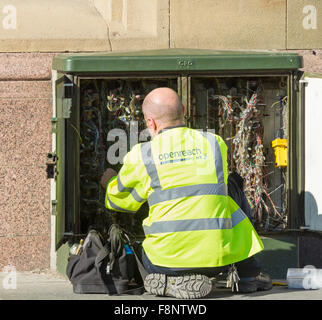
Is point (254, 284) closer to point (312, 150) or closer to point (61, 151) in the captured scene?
point (312, 150)

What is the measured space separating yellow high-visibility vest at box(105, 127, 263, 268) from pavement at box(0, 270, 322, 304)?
0.27 metres

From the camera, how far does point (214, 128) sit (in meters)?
6.41

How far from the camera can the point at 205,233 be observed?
493cm

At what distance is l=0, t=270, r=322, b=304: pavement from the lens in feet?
16.8

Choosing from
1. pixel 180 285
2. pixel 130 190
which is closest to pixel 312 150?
pixel 130 190

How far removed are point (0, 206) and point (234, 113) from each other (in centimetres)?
207

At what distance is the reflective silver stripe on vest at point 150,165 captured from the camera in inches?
198

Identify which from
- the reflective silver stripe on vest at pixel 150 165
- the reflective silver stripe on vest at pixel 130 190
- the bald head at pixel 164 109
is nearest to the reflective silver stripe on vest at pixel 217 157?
the bald head at pixel 164 109

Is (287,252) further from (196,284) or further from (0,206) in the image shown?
(0,206)

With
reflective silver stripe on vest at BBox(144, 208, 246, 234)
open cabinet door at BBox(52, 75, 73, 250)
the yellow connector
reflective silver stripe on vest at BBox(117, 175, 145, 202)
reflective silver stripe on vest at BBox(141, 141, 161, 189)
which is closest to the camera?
reflective silver stripe on vest at BBox(144, 208, 246, 234)

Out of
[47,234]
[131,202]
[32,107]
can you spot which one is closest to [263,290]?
[131,202]

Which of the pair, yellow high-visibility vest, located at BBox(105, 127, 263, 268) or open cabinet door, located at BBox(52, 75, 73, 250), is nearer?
yellow high-visibility vest, located at BBox(105, 127, 263, 268)

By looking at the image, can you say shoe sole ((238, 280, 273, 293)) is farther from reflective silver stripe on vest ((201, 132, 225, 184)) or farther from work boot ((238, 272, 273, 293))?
reflective silver stripe on vest ((201, 132, 225, 184))

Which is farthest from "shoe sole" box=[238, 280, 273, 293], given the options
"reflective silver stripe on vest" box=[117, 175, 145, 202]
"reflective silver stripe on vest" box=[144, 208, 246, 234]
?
"reflective silver stripe on vest" box=[117, 175, 145, 202]
